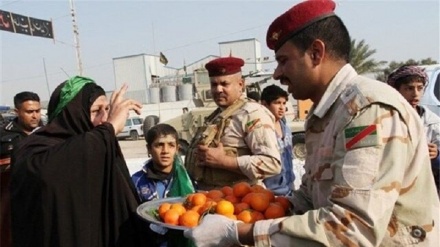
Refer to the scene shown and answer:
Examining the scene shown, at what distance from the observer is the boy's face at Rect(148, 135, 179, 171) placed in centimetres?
315

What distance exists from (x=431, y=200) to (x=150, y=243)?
1.33m

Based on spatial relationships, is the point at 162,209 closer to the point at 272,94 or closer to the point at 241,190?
the point at 241,190

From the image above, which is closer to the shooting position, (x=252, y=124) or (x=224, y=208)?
(x=224, y=208)

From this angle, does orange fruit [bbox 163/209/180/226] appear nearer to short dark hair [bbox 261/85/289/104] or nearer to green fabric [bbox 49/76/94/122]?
green fabric [bbox 49/76/94/122]

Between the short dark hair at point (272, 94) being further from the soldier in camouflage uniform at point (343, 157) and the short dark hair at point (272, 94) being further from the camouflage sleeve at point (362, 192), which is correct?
the camouflage sleeve at point (362, 192)

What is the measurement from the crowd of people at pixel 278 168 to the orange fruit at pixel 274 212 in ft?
0.23

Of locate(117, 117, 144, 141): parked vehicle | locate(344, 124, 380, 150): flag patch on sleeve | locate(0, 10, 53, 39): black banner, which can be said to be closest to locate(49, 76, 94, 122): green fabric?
locate(344, 124, 380, 150): flag patch on sleeve

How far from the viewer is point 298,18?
1429 millimetres

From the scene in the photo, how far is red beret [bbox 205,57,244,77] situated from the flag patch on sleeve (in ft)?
6.33

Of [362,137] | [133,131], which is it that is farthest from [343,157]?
[133,131]

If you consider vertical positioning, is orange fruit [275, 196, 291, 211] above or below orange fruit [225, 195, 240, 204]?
below

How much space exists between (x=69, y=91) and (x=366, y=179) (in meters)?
1.51

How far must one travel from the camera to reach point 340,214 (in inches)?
47.6

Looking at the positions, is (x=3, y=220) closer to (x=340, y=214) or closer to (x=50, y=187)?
(x=50, y=187)
